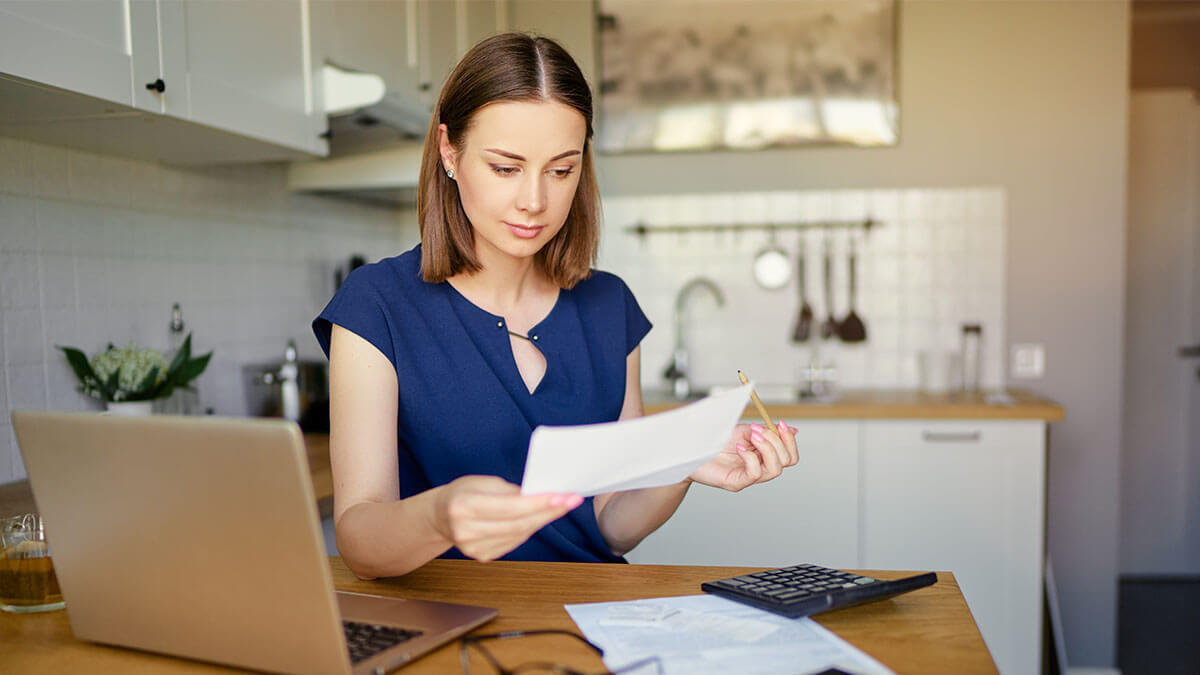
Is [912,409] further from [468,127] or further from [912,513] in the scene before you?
[468,127]

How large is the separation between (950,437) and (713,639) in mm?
2114

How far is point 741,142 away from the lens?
10.7 feet

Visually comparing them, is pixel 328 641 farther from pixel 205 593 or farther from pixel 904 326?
pixel 904 326

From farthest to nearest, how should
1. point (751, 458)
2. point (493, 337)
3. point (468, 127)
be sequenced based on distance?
1. point (493, 337)
2. point (468, 127)
3. point (751, 458)

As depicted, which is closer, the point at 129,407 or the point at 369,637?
the point at 369,637

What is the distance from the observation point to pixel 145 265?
2039 mm

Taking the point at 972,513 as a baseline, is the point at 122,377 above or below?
above

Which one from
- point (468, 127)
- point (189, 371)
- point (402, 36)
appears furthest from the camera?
point (402, 36)

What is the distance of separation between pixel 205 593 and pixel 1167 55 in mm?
4749

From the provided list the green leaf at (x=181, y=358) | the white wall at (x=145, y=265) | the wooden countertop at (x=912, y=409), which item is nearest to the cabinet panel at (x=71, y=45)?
the white wall at (x=145, y=265)

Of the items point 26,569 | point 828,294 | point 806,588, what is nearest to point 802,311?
point 828,294

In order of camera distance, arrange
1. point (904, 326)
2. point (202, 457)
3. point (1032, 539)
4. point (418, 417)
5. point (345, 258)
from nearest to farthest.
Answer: point (202, 457)
point (418, 417)
point (1032, 539)
point (345, 258)
point (904, 326)

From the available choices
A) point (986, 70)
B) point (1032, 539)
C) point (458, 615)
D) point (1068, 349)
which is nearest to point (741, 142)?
point (986, 70)

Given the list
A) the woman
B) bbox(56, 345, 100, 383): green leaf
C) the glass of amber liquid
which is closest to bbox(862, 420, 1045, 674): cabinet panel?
Answer: the woman
